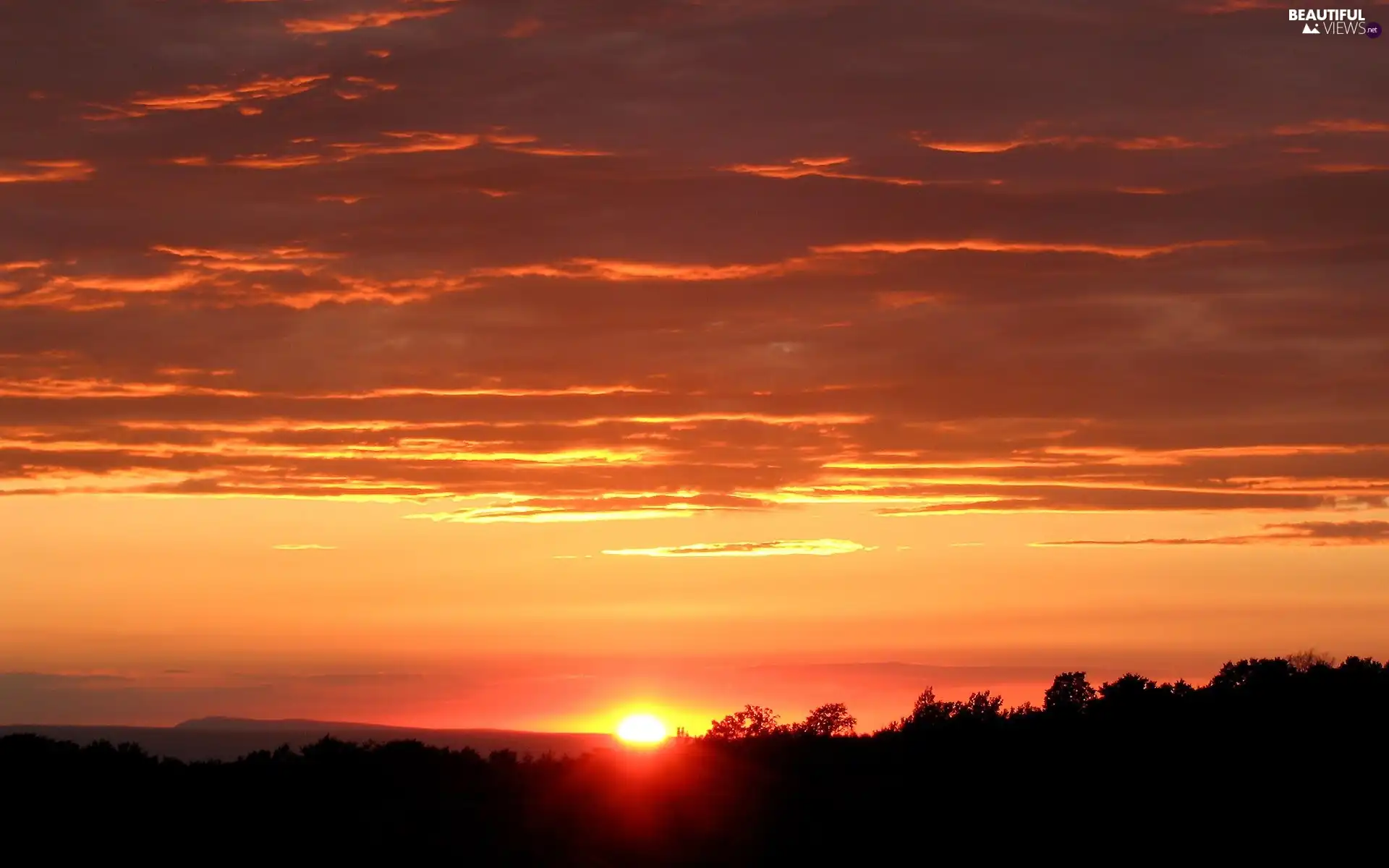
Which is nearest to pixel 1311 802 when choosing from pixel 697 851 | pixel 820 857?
pixel 820 857

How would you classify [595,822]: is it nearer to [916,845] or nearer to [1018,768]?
[916,845]

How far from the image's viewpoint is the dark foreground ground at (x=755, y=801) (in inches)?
1225

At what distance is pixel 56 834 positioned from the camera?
29656mm

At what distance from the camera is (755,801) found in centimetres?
3594

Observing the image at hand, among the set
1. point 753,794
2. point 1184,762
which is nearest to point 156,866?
point 753,794

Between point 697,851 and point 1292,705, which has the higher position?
point 1292,705

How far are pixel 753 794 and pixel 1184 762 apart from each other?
11168 millimetres

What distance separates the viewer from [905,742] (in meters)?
42.1

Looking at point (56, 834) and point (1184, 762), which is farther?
point (1184, 762)

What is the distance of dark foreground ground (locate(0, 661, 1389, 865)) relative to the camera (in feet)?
102

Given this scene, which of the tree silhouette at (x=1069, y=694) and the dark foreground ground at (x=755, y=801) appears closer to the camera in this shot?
the dark foreground ground at (x=755, y=801)

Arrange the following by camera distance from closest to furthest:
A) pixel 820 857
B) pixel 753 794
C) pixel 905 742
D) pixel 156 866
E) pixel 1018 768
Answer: pixel 156 866
pixel 820 857
pixel 753 794
pixel 1018 768
pixel 905 742

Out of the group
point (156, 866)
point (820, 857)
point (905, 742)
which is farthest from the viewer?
point (905, 742)

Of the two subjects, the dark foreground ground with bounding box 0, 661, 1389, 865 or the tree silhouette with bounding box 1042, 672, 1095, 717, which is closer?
the dark foreground ground with bounding box 0, 661, 1389, 865
